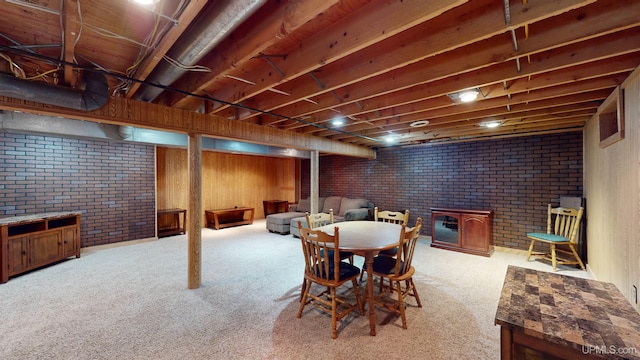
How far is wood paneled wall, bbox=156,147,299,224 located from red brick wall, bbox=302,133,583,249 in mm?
3474

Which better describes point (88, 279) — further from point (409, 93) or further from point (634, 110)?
point (634, 110)

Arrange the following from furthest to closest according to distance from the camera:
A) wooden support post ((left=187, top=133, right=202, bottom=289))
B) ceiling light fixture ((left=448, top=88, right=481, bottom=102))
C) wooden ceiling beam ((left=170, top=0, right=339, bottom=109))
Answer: wooden support post ((left=187, top=133, right=202, bottom=289))
ceiling light fixture ((left=448, top=88, right=481, bottom=102))
wooden ceiling beam ((left=170, top=0, right=339, bottom=109))

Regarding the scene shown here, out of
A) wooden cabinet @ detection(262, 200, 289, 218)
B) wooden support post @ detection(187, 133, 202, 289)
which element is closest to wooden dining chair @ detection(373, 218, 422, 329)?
wooden support post @ detection(187, 133, 202, 289)

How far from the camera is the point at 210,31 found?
60.5 inches

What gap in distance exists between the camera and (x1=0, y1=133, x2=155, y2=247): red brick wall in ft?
13.3

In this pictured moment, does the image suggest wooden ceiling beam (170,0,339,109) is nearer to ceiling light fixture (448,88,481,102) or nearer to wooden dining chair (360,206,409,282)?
ceiling light fixture (448,88,481,102)

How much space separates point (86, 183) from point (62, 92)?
3.55 metres

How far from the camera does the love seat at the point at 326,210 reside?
6.04 m

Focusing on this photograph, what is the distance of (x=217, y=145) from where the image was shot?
5621mm

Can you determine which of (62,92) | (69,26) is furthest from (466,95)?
(62,92)

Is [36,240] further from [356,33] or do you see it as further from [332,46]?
[356,33]

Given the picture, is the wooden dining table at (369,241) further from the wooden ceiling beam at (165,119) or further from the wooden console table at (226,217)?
the wooden console table at (226,217)

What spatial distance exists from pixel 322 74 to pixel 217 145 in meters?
3.90

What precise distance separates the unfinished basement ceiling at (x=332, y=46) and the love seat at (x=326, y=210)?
344cm
